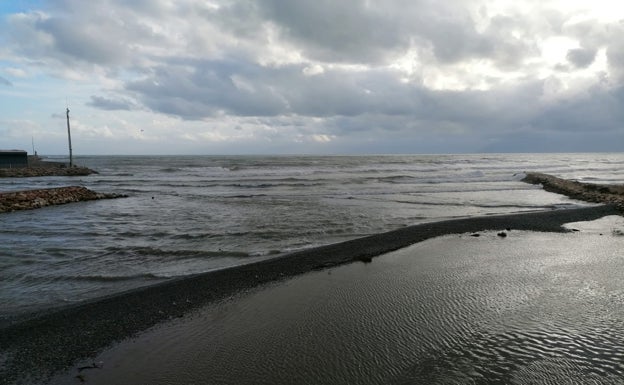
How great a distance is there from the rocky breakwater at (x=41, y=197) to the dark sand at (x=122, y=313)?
55.4 ft

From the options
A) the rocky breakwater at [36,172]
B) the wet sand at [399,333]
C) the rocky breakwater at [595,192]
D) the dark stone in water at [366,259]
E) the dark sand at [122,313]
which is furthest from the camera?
the rocky breakwater at [36,172]

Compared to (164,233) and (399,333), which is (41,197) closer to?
(164,233)

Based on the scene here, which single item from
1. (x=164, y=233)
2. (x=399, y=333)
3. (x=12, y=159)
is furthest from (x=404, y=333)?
(x=12, y=159)

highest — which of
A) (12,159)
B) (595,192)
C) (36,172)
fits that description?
(12,159)

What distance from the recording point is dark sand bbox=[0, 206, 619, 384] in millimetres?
4754

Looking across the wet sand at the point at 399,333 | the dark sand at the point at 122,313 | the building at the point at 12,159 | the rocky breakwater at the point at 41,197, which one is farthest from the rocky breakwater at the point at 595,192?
the building at the point at 12,159

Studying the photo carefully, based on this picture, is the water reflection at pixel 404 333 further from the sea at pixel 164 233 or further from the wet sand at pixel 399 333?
the sea at pixel 164 233

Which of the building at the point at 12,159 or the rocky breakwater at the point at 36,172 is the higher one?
the building at the point at 12,159

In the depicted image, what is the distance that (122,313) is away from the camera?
241 inches

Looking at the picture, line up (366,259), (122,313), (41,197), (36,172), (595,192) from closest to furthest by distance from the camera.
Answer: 1. (122,313)
2. (366,259)
3. (41,197)
4. (595,192)
5. (36,172)

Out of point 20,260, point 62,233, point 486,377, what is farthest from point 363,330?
point 62,233

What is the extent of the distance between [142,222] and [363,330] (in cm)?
1305

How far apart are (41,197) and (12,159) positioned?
4293 centimetres

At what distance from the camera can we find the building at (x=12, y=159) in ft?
175
